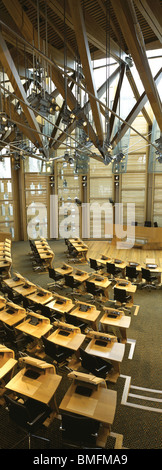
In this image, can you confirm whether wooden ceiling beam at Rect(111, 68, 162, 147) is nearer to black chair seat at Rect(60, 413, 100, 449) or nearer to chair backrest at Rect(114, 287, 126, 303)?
chair backrest at Rect(114, 287, 126, 303)

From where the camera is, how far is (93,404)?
4684mm

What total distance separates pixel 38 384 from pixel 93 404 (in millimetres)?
1097

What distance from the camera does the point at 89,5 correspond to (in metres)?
8.27

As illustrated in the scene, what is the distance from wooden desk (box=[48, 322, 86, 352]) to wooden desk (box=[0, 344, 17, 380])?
3.16 ft

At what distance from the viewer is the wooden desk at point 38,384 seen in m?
4.87

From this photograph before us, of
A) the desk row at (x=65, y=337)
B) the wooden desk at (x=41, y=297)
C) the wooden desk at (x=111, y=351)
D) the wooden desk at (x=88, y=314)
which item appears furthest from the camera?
the wooden desk at (x=41, y=297)

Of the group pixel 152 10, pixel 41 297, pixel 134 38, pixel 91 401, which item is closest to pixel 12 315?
pixel 41 297

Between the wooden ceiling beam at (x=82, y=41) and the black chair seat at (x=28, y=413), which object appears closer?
the black chair seat at (x=28, y=413)

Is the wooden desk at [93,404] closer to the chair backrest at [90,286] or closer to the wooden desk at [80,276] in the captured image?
the chair backrest at [90,286]

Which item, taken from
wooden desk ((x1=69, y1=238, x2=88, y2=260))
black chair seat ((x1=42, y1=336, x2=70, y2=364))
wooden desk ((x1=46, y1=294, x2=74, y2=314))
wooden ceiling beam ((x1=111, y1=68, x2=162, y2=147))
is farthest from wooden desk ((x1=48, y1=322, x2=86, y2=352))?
wooden desk ((x1=69, y1=238, x2=88, y2=260))

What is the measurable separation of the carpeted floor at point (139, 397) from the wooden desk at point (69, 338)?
34.8 inches

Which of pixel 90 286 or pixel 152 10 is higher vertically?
pixel 152 10

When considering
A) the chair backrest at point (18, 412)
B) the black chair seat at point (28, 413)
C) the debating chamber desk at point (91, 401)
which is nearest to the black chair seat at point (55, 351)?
the debating chamber desk at point (91, 401)

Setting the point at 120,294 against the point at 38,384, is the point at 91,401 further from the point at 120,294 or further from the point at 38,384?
the point at 120,294
